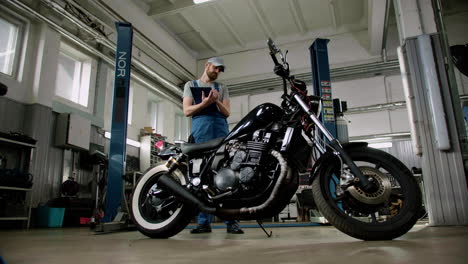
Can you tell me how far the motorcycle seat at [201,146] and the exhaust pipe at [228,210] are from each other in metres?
0.21

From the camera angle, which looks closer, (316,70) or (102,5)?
(316,70)

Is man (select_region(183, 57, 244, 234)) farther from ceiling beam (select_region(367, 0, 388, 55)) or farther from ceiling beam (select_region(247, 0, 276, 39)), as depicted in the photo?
ceiling beam (select_region(247, 0, 276, 39))

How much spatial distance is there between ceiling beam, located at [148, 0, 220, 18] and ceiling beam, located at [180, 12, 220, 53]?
491 mm

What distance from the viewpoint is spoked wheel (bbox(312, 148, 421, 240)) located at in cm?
144

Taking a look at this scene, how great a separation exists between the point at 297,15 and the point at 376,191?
7.29m

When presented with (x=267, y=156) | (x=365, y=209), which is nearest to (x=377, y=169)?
(x=365, y=209)

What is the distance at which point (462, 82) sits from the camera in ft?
24.9

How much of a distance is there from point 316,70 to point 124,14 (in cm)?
427

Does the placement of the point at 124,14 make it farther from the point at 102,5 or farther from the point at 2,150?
the point at 2,150

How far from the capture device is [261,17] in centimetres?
799

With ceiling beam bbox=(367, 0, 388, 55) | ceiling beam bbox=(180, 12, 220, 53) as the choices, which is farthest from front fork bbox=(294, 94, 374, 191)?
ceiling beam bbox=(180, 12, 220, 53)

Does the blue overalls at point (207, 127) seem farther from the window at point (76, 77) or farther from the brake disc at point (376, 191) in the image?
the window at point (76, 77)

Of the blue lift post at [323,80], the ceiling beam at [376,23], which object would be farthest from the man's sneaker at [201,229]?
the ceiling beam at [376,23]

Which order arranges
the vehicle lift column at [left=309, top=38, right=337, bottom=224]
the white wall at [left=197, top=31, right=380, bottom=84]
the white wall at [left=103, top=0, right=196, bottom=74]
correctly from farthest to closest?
1. the white wall at [left=197, top=31, right=380, bottom=84]
2. the white wall at [left=103, top=0, right=196, bottom=74]
3. the vehicle lift column at [left=309, top=38, right=337, bottom=224]
